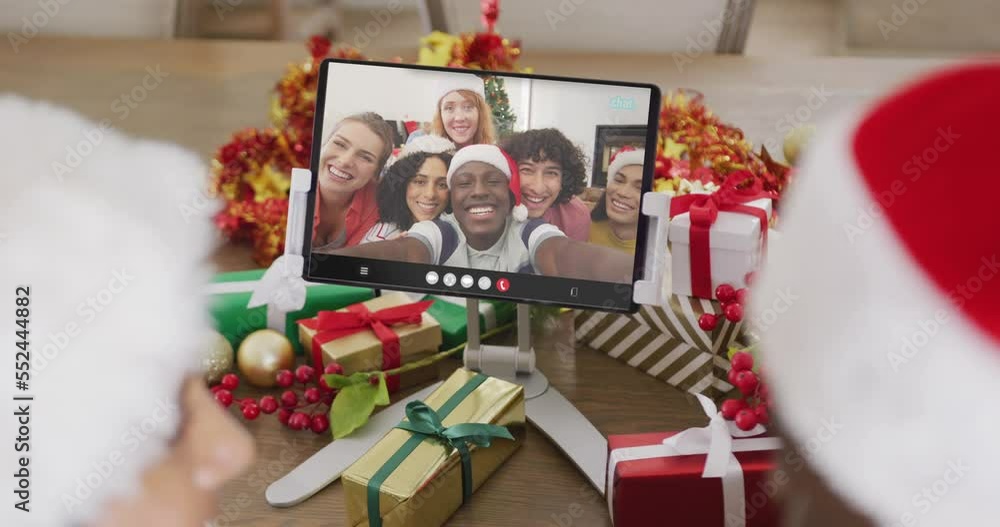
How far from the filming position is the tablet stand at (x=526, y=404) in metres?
0.94

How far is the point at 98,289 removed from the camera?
53.8 inches

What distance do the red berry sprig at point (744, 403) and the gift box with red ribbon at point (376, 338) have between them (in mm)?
388

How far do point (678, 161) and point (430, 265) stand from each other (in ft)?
1.61

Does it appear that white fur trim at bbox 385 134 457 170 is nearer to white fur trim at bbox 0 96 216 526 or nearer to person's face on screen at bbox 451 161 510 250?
person's face on screen at bbox 451 161 510 250

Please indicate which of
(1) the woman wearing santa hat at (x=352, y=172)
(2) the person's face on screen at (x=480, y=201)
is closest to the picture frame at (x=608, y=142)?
(2) the person's face on screen at (x=480, y=201)

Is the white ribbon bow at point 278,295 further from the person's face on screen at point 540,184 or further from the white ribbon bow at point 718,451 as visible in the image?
the white ribbon bow at point 718,451

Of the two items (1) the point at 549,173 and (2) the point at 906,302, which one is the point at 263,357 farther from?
(2) the point at 906,302

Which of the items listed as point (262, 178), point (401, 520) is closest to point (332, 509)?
point (401, 520)

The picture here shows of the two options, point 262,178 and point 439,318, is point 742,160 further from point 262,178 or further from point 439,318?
point 262,178

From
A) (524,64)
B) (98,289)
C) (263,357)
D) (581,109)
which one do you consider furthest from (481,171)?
(524,64)

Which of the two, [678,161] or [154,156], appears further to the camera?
[154,156]

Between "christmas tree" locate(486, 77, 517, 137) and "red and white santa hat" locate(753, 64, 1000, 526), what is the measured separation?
0.59 meters

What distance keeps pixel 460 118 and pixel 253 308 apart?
1.29 feet

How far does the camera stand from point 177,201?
1.53m
